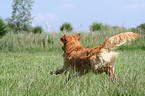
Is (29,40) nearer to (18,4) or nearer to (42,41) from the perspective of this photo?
(42,41)

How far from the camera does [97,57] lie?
3.61m

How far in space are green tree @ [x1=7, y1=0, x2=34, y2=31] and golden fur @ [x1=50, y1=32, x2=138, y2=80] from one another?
18828 millimetres

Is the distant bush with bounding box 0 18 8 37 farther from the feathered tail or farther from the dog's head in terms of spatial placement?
the feathered tail

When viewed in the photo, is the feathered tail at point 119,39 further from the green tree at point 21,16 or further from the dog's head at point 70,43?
the green tree at point 21,16

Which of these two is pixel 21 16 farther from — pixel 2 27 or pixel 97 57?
pixel 97 57

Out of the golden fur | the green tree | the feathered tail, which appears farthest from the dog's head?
the green tree

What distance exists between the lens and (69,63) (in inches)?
168

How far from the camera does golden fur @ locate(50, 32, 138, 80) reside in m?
3.50

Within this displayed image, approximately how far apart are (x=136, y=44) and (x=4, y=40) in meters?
10.8

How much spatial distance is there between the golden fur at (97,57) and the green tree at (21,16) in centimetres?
1883

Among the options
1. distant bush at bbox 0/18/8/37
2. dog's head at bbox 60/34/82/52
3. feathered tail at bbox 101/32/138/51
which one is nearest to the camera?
feathered tail at bbox 101/32/138/51

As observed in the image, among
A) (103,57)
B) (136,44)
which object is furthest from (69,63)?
(136,44)

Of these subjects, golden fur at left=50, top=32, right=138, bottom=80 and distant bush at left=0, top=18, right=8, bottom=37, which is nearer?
golden fur at left=50, top=32, right=138, bottom=80

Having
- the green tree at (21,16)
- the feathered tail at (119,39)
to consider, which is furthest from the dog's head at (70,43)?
the green tree at (21,16)
